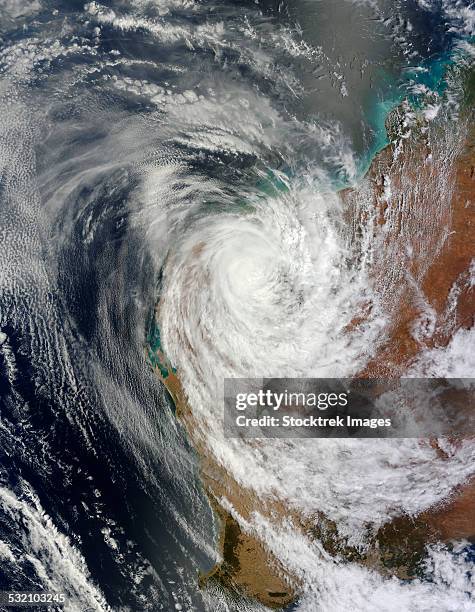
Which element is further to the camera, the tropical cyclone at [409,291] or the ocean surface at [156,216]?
the ocean surface at [156,216]

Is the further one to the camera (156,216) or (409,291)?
(156,216)

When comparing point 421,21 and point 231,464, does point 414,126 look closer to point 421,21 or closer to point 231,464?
point 421,21

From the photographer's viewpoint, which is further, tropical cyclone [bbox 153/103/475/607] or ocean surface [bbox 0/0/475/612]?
ocean surface [bbox 0/0/475/612]

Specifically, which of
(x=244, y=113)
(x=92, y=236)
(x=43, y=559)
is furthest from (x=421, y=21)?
(x=43, y=559)

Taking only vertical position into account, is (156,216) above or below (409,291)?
above
